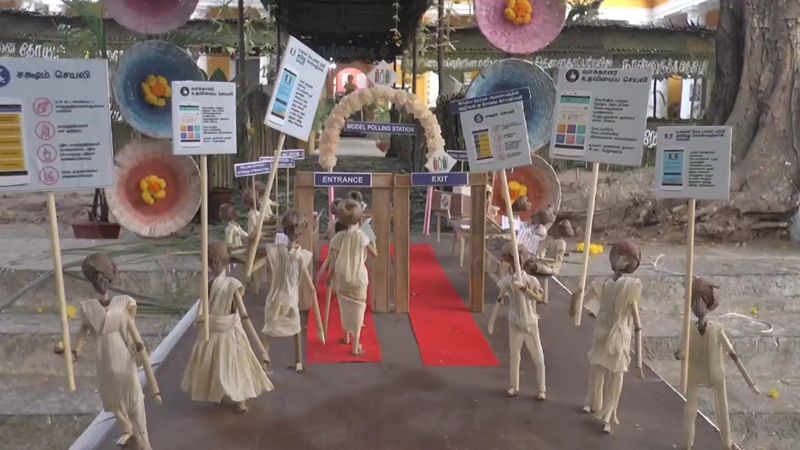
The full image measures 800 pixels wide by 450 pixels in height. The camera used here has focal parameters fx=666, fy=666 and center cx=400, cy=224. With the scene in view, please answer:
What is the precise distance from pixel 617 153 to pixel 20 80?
9.64 feet

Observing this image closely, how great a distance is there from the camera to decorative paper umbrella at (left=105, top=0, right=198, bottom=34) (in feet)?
24.3

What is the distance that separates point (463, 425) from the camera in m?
3.39

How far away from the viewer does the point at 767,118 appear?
8750 mm

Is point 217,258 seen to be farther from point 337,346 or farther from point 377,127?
point 377,127

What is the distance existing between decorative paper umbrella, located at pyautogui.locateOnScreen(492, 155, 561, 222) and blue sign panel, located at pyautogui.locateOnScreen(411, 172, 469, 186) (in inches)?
103

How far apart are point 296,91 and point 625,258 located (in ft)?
7.01

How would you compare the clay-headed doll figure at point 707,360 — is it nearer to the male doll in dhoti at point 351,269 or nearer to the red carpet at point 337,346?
the red carpet at point 337,346

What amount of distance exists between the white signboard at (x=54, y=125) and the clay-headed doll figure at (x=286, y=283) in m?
1.10

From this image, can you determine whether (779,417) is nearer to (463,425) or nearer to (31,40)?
(463,425)

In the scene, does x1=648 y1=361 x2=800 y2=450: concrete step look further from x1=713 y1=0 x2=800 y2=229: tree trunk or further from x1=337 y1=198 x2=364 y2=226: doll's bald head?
x1=713 y1=0 x2=800 y2=229: tree trunk

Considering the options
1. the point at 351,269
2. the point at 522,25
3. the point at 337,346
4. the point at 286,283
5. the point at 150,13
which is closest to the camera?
the point at 286,283

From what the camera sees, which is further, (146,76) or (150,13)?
(146,76)

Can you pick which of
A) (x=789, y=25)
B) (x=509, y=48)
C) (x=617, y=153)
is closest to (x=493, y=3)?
(x=509, y=48)

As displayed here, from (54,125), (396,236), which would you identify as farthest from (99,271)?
(396,236)
